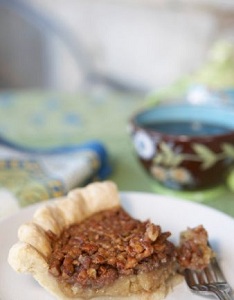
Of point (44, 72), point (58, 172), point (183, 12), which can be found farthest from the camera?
point (44, 72)

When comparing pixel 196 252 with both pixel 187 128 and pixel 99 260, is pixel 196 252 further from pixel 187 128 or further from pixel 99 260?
pixel 187 128

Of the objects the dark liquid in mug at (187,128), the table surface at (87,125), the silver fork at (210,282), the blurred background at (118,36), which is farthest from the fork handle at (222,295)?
the blurred background at (118,36)

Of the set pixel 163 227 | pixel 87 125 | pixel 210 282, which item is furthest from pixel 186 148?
pixel 87 125

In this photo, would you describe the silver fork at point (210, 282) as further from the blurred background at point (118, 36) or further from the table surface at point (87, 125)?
the blurred background at point (118, 36)

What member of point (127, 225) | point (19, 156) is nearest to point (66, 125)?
point (19, 156)

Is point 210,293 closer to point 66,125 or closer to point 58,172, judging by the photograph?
point 58,172

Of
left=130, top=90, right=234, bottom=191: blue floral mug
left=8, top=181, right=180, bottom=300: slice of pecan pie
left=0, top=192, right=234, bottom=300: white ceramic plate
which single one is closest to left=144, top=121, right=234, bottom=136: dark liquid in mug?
left=130, top=90, right=234, bottom=191: blue floral mug

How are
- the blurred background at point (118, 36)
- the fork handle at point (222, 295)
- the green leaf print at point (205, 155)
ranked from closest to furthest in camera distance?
the fork handle at point (222, 295), the green leaf print at point (205, 155), the blurred background at point (118, 36)

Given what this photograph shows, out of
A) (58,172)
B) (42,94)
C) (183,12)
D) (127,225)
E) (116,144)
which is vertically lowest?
(127,225)
